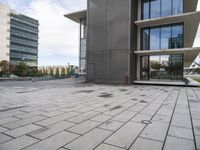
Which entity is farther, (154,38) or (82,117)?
(154,38)

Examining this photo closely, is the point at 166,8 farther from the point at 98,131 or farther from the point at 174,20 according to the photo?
the point at 98,131

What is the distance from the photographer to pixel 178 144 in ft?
8.80

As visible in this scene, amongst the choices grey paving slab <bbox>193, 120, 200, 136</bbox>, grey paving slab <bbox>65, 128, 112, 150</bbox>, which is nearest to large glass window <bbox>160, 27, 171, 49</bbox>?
grey paving slab <bbox>193, 120, 200, 136</bbox>

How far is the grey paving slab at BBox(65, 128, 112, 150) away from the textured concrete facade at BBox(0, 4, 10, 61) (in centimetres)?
7022

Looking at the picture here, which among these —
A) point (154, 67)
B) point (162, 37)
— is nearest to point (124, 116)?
point (154, 67)

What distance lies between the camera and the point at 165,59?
643 inches

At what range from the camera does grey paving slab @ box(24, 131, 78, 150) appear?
2.52m

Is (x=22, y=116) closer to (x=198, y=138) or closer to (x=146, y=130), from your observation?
(x=146, y=130)

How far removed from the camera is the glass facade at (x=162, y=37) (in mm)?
15320

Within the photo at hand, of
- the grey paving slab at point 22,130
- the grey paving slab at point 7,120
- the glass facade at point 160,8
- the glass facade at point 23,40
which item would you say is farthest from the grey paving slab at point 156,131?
the glass facade at point 23,40

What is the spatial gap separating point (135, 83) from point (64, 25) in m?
18.1

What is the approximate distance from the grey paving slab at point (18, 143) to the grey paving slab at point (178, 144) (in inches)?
98.1

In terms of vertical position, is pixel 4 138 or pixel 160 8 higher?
pixel 160 8

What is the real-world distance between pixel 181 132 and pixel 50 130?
2.94 metres
